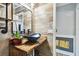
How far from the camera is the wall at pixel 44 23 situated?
78.4 inches

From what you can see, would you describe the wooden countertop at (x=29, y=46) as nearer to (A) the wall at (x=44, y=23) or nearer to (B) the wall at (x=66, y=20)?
(A) the wall at (x=44, y=23)

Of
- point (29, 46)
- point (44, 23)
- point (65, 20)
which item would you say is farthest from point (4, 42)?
point (65, 20)

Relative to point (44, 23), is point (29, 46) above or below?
below

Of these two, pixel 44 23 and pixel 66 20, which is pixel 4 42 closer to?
pixel 44 23

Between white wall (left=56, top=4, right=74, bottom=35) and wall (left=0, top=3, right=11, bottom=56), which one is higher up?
white wall (left=56, top=4, right=74, bottom=35)

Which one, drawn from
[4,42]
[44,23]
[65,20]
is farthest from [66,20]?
[4,42]

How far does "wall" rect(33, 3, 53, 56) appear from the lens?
1.99m

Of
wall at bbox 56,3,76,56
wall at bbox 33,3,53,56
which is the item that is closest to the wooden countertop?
wall at bbox 33,3,53,56

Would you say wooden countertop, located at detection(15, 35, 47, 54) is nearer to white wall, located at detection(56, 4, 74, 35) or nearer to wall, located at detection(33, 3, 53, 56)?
wall, located at detection(33, 3, 53, 56)

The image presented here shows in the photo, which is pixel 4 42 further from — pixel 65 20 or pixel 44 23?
pixel 65 20

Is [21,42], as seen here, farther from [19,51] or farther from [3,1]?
[3,1]

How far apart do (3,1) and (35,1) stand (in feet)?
1.12

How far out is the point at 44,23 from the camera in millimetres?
1997

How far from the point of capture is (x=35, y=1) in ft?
6.64
